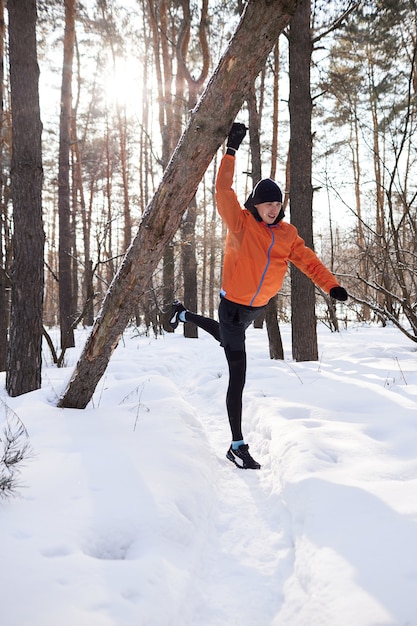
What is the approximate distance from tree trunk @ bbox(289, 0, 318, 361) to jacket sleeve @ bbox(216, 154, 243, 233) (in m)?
3.17

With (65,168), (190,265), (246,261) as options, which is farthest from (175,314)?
(190,265)

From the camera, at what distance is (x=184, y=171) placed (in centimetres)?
260

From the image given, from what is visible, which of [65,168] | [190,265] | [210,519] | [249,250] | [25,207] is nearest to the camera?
[210,519]

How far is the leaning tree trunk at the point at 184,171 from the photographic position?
2.27 meters

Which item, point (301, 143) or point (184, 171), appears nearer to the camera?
point (184, 171)

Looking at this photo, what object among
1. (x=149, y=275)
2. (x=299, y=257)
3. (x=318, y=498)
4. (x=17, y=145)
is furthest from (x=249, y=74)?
(x=17, y=145)

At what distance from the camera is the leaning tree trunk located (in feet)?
7.44

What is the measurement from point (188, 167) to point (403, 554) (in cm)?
236

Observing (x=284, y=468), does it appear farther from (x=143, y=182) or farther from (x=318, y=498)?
(x=143, y=182)

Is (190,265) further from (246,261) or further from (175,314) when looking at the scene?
(246,261)

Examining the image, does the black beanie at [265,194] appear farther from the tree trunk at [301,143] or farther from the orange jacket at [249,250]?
the tree trunk at [301,143]

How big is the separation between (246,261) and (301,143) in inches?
144

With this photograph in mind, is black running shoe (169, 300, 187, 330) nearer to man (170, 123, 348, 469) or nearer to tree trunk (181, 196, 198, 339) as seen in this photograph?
man (170, 123, 348, 469)

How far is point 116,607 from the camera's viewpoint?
1253mm
